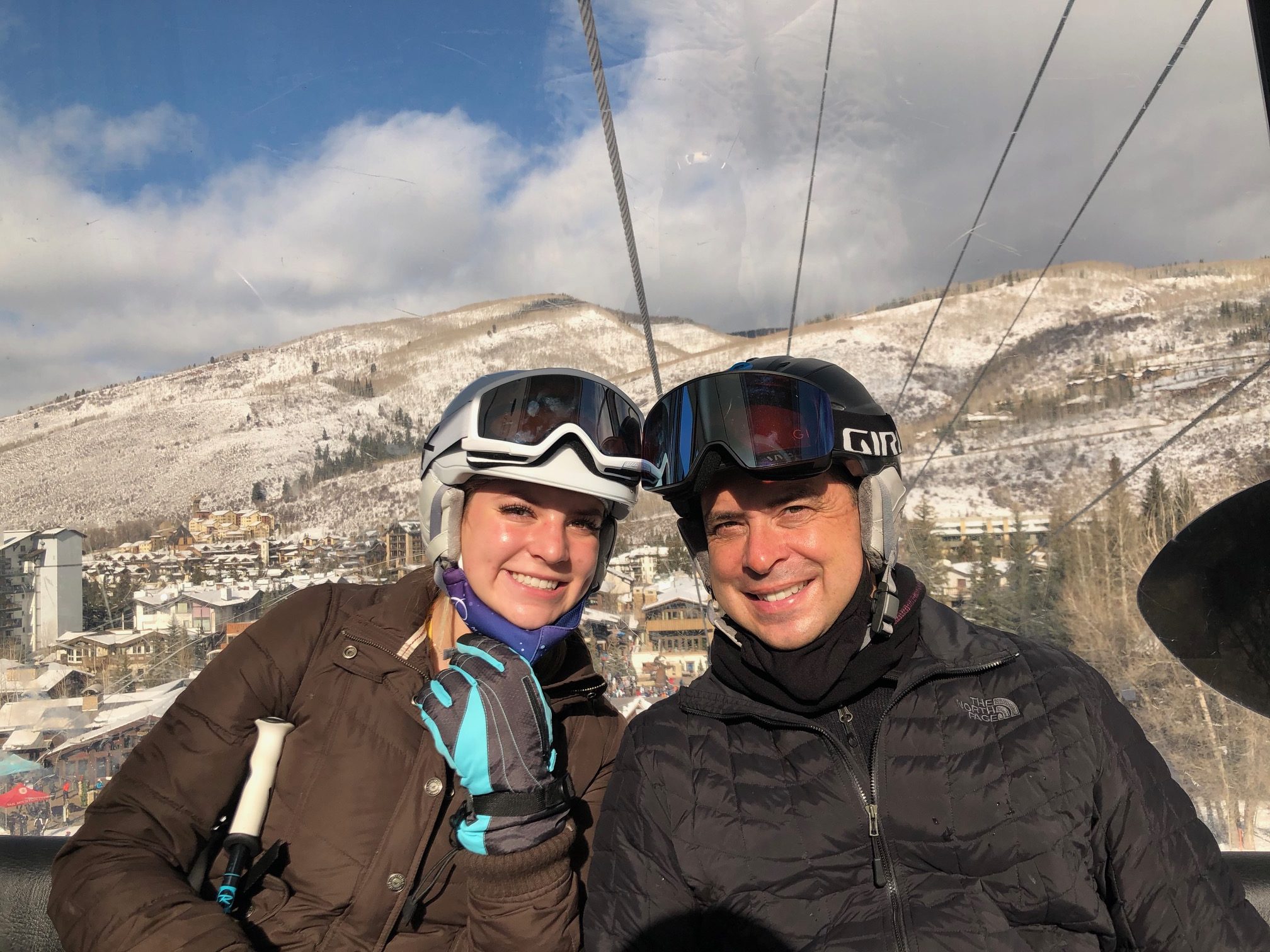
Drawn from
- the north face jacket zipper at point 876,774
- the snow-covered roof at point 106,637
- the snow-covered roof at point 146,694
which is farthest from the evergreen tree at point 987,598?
the snow-covered roof at point 106,637

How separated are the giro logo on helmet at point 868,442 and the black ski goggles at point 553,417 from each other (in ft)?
2.25

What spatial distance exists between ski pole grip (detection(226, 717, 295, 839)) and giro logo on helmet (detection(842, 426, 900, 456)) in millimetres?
1688

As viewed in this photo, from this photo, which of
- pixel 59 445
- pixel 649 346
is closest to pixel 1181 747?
pixel 649 346

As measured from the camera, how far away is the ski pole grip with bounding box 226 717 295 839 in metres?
1.82

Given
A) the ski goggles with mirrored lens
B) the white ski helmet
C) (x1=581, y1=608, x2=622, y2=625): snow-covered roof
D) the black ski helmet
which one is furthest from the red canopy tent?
the black ski helmet

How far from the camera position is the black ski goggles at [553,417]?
209 centimetres

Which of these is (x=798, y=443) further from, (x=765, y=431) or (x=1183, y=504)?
(x=1183, y=504)

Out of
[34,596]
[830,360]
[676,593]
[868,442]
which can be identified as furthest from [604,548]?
[34,596]

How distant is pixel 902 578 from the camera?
184cm

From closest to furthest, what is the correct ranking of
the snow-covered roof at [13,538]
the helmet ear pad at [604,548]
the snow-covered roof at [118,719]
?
the helmet ear pad at [604,548] → the snow-covered roof at [118,719] → the snow-covered roof at [13,538]

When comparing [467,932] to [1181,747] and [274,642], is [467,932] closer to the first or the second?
[274,642]

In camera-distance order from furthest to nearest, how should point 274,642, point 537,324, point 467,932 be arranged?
point 537,324 → point 274,642 → point 467,932

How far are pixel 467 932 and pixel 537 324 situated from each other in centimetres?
800

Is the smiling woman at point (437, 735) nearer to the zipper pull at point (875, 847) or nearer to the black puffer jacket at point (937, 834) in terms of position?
the black puffer jacket at point (937, 834)
